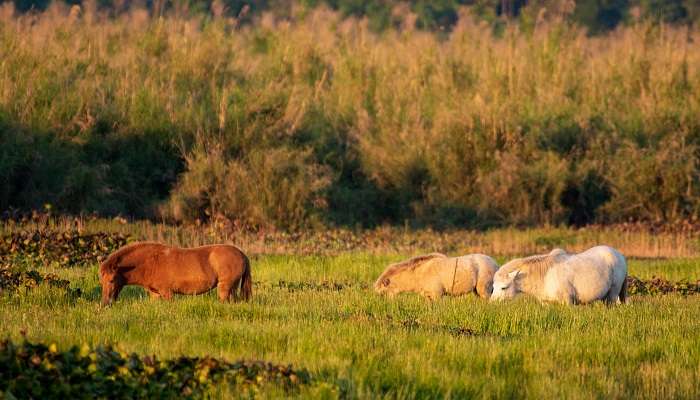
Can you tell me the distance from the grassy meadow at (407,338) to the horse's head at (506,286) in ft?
1.37

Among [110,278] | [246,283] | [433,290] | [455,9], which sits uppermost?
[110,278]

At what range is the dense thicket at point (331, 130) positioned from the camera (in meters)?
22.8

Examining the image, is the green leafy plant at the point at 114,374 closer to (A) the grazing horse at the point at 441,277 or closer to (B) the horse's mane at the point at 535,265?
(B) the horse's mane at the point at 535,265

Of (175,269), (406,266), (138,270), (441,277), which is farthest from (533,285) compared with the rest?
(138,270)

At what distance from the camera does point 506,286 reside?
512 inches

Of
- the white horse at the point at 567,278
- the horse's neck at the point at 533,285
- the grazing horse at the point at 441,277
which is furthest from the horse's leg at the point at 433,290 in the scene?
the horse's neck at the point at 533,285

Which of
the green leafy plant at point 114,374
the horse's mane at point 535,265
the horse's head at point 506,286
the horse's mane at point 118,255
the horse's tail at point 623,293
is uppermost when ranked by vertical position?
the green leafy plant at point 114,374

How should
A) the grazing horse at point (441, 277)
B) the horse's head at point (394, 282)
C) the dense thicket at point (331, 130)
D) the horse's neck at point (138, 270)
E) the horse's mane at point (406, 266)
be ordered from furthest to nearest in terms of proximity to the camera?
the dense thicket at point (331, 130)
the horse's mane at point (406, 266)
the horse's head at point (394, 282)
the grazing horse at point (441, 277)
the horse's neck at point (138, 270)

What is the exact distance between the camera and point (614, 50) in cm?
3000

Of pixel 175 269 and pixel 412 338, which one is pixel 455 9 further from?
pixel 412 338

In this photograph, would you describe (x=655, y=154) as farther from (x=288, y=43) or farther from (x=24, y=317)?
(x=24, y=317)

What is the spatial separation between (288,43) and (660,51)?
9427 mm

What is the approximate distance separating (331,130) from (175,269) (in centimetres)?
1466

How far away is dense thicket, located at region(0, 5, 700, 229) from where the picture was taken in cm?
2275
